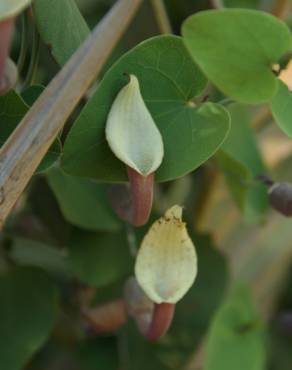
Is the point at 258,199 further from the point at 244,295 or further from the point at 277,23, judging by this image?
the point at 277,23

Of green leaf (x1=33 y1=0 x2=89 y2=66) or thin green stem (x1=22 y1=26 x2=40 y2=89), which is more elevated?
green leaf (x1=33 y1=0 x2=89 y2=66)

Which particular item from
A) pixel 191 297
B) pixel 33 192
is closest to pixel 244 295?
pixel 191 297

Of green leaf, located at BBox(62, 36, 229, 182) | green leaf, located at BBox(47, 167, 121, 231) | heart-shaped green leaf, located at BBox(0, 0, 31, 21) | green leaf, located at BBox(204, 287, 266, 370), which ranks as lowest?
green leaf, located at BBox(204, 287, 266, 370)

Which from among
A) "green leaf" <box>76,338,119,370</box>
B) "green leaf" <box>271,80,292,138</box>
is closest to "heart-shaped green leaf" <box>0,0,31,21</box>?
"green leaf" <box>271,80,292,138</box>

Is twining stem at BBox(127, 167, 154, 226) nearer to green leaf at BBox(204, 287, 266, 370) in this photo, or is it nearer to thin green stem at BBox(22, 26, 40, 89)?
thin green stem at BBox(22, 26, 40, 89)

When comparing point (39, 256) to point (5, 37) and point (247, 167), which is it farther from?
point (5, 37)
